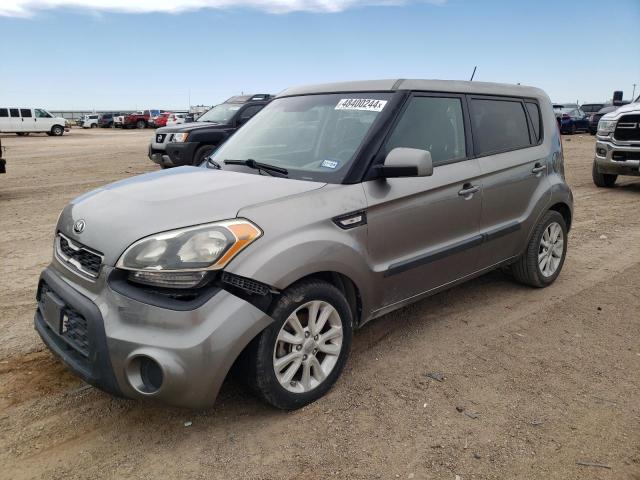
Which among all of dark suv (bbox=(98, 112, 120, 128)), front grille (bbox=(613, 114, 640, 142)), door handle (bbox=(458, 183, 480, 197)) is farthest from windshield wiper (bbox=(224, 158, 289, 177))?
dark suv (bbox=(98, 112, 120, 128))

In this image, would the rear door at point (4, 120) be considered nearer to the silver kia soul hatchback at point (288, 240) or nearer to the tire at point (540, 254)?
the silver kia soul hatchback at point (288, 240)

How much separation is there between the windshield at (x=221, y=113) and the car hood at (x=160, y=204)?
30.4 ft

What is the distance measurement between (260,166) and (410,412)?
5.66ft

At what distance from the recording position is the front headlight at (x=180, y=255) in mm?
2539

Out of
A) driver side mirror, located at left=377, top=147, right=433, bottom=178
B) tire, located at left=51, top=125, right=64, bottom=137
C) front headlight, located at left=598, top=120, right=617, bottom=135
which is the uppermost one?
front headlight, located at left=598, top=120, right=617, bottom=135

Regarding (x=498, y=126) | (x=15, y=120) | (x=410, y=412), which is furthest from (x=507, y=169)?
(x=15, y=120)

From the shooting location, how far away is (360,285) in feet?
10.4

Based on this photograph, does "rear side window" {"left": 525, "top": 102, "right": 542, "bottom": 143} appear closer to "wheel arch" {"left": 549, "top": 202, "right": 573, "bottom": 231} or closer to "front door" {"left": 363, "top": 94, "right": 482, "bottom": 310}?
"wheel arch" {"left": 549, "top": 202, "right": 573, "bottom": 231}

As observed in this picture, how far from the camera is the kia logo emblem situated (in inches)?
114

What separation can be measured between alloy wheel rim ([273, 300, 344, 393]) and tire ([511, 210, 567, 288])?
2.32 metres

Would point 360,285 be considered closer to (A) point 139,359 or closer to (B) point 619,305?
(A) point 139,359

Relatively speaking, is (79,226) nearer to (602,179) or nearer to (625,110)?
(625,110)

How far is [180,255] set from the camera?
2.55m

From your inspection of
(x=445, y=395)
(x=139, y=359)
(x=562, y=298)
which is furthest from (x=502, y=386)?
(x=139, y=359)
